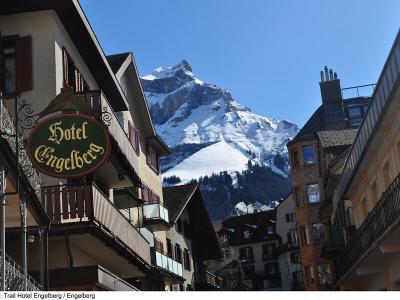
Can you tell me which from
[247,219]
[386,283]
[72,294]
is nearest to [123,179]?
[386,283]

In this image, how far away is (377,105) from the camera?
21.1m

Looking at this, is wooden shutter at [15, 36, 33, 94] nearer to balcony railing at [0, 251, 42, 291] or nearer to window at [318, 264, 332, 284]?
balcony railing at [0, 251, 42, 291]

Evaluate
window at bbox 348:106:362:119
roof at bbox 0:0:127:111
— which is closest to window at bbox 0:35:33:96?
roof at bbox 0:0:127:111

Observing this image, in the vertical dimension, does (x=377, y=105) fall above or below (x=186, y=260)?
below

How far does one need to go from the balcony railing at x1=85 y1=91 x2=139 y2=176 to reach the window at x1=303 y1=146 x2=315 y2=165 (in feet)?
89.7

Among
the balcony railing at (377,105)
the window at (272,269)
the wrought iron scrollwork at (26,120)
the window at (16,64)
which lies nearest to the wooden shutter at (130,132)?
the balcony railing at (377,105)

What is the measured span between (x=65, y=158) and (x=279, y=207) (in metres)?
76.5

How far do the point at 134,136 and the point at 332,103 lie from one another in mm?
26130

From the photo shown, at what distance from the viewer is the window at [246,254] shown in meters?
99.9

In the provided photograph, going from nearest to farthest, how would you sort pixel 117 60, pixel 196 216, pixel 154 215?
pixel 117 60 → pixel 154 215 → pixel 196 216

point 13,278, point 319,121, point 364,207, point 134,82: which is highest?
point 319,121

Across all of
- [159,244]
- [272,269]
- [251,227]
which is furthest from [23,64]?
[251,227]

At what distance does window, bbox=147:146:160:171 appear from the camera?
3703cm

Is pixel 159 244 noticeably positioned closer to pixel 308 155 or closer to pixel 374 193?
pixel 374 193
